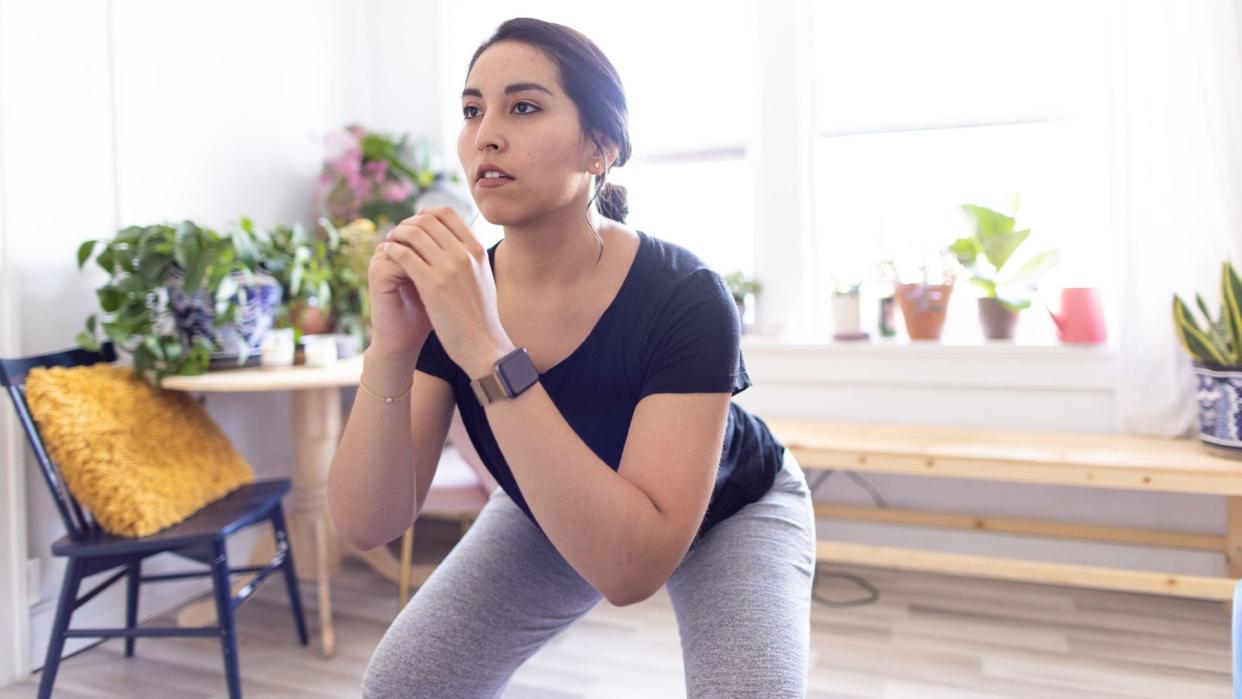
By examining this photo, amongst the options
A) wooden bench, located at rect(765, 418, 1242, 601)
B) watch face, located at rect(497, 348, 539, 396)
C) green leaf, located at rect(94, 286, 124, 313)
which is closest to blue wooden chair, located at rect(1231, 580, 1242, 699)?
watch face, located at rect(497, 348, 539, 396)

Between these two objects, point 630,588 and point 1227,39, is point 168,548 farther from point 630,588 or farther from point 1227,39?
point 1227,39

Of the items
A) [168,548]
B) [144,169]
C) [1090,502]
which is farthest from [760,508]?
[144,169]

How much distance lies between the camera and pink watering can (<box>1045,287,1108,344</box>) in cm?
236

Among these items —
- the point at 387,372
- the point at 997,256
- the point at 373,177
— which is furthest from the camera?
the point at 373,177

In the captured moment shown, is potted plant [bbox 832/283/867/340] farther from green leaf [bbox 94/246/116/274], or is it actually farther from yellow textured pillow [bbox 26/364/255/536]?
green leaf [bbox 94/246/116/274]

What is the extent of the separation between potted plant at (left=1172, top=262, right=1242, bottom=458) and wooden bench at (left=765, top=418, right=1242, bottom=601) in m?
0.06

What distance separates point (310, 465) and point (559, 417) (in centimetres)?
179

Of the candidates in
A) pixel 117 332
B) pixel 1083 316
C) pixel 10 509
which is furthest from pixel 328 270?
pixel 1083 316

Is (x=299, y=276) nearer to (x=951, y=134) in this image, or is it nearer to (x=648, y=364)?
(x=648, y=364)

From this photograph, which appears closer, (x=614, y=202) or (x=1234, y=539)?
(x=614, y=202)

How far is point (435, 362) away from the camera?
1.07 meters

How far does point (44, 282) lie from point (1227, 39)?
322cm

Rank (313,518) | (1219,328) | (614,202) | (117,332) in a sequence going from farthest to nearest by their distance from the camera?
(313,518), (1219,328), (117,332), (614,202)

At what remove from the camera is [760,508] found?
1111mm
